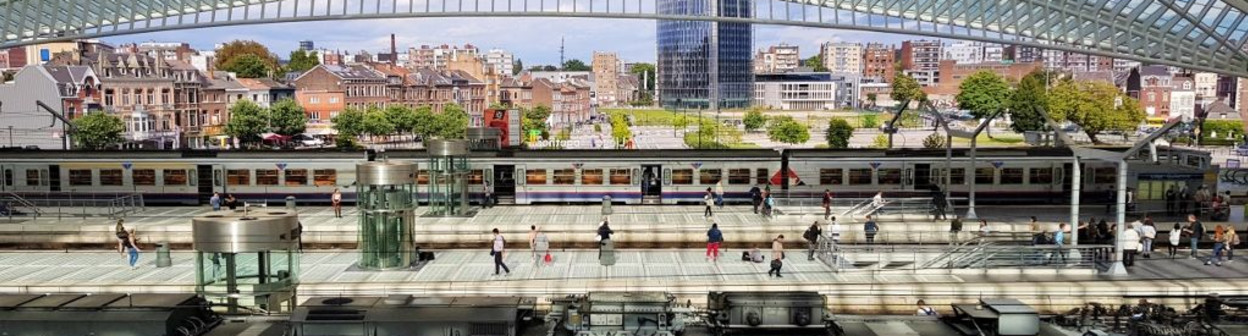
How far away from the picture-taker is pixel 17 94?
71.8 meters

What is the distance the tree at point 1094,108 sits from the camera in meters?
86.1

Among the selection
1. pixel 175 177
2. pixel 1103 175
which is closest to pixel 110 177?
pixel 175 177

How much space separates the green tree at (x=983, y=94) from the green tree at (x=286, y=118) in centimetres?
7056

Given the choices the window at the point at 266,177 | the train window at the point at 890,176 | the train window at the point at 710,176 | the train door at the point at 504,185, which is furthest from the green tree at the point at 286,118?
the train window at the point at 890,176

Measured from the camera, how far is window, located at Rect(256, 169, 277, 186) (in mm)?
37594

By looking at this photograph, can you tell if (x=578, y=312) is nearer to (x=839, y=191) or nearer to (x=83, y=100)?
(x=839, y=191)

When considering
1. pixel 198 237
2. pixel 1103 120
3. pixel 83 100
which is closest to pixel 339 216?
pixel 198 237

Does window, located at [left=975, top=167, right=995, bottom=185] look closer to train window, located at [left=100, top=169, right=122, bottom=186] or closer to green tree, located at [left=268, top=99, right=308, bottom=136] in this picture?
train window, located at [left=100, top=169, right=122, bottom=186]

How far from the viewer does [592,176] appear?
37.6 meters

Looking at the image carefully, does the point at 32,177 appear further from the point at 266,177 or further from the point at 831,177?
the point at 831,177

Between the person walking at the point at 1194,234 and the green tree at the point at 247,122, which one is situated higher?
the green tree at the point at 247,122

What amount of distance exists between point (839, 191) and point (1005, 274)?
14570 mm

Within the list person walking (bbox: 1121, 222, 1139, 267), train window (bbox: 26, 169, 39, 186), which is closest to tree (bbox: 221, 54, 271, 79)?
train window (bbox: 26, 169, 39, 186)

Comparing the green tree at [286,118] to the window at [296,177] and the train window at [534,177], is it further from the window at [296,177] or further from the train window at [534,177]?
the train window at [534,177]
